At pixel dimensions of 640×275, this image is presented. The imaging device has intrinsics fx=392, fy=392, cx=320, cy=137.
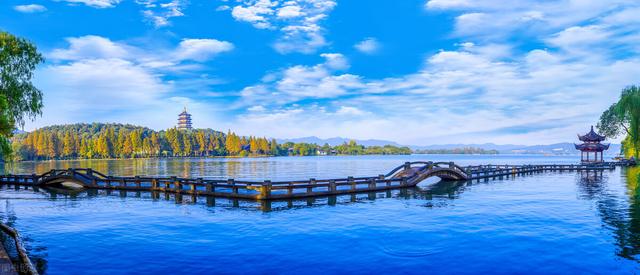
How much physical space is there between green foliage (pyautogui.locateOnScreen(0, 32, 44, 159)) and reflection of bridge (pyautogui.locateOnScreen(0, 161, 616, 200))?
8.19 m

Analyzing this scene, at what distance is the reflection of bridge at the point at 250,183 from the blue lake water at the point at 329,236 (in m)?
1.50

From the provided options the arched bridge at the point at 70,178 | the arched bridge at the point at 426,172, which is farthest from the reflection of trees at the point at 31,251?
the arched bridge at the point at 426,172

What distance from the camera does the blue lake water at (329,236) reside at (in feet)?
38.9

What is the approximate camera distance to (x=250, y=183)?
25844 millimetres

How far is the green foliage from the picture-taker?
26.9 metres

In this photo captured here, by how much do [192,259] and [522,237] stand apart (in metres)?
12.2

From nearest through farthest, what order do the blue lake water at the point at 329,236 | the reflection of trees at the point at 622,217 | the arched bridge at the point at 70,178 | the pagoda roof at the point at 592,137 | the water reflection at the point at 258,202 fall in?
the blue lake water at the point at 329,236, the reflection of trees at the point at 622,217, the water reflection at the point at 258,202, the arched bridge at the point at 70,178, the pagoda roof at the point at 592,137

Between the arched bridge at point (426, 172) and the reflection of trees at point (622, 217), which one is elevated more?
the arched bridge at point (426, 172)

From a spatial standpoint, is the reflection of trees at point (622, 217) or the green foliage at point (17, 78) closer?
the reflection of trees at point (622, 217)

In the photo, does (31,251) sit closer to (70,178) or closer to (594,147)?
(70,178)

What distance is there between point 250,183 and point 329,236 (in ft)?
37.7

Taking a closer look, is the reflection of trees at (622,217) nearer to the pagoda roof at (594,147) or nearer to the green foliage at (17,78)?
the green foliage at (17,78)

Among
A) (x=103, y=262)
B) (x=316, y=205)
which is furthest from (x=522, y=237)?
(x=103, y=262)

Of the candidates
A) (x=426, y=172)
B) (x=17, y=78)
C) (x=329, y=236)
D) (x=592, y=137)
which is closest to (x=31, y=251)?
(x=329, y=236)
